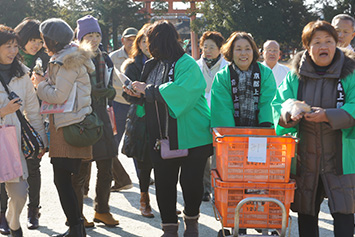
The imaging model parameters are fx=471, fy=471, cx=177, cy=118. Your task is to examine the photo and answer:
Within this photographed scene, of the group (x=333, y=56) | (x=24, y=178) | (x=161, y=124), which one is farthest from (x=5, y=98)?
(x=333, y=56)

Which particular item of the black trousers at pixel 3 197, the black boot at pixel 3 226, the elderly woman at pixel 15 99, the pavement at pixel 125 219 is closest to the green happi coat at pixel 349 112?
the pavement at pixel 125 219

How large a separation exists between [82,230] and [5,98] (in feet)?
4.36

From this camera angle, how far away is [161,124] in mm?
4098

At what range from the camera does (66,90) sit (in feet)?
12.8

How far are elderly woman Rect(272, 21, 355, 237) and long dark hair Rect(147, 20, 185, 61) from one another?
1076mm

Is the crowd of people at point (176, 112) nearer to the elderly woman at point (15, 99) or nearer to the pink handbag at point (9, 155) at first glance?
the elderly woman at point (15, 99)

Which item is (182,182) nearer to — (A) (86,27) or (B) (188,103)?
(B) (188,103)

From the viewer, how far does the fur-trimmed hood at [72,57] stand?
3.88m

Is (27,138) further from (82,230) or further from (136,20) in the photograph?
(136,20)

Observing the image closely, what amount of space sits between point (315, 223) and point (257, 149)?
91 cm

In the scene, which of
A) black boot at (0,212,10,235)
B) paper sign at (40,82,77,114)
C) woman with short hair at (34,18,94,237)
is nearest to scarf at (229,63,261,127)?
woman with short hair at (34,18,94,237)

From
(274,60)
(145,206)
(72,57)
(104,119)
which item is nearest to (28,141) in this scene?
(72,57)

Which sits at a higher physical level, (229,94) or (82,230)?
(229,94)

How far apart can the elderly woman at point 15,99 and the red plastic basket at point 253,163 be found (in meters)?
1.74
